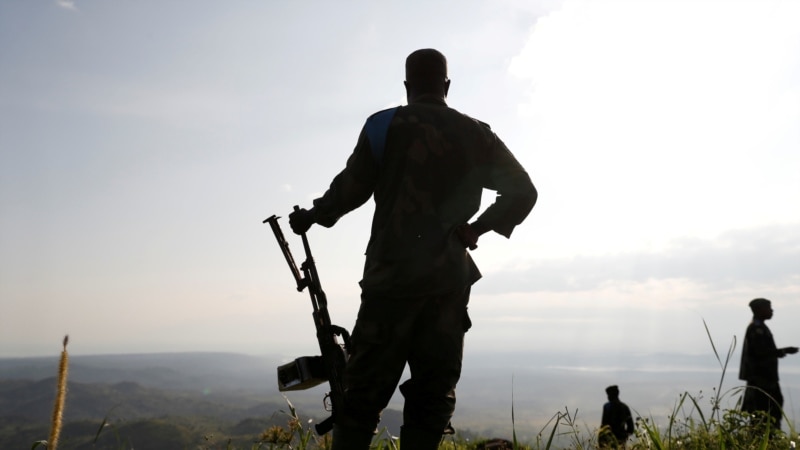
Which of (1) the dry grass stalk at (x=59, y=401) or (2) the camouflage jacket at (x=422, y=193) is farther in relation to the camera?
(2) the camouflage jacket at (x=422, y=193)

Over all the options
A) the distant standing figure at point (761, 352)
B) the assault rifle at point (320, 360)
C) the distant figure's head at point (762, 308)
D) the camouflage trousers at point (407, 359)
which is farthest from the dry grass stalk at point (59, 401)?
the distant figure's head at point (762, 308)

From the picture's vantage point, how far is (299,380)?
390 cm

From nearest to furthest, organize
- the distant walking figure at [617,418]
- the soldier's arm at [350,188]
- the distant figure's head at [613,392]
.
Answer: the soldier's arm at [350,188] → the distant walking figure at [617,418] → the distant figure's head at [613,392]

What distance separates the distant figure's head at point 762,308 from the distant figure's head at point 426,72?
980 centimetres

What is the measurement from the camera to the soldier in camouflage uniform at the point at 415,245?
3605mm

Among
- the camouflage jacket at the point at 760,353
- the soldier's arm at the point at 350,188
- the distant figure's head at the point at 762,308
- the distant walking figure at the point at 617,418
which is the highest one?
the soldier's arm at the point at 350,188

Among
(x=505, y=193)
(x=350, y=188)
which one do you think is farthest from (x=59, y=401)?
(x=505, y=193)

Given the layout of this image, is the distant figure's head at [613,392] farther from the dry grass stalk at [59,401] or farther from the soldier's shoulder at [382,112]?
the dry grass stalk at [59,401]

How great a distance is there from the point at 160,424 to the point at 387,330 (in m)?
218

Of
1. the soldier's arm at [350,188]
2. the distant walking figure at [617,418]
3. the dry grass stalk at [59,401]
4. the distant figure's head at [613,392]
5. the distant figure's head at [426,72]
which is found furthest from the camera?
the distant figure's head at [613,392]

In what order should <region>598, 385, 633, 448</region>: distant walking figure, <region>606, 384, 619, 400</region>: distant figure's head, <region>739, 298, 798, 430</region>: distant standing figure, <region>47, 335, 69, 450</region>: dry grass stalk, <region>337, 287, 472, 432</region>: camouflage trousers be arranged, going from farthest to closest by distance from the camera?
1. <region>606, 384, 619, 400</region>: distant figure's head
2. <region>598, 385, 633, 448</region>: distant walking figure
3. <region>739, 298, 798, 430</region>: distant standing figure
4. <region>337, 287, 472, 432</region>: camouflage trousers
5. <region>47, 335, 69, 450</region>: dry grass stalk

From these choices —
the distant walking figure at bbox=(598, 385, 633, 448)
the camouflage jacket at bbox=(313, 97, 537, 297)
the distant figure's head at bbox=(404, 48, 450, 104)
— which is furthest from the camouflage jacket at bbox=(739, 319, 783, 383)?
the distant figure's head at bbox=(404, 48, 450, 104)

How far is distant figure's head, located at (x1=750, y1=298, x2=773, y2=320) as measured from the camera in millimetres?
11117

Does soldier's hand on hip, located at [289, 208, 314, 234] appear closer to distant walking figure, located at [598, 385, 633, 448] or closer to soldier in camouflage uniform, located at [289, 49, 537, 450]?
soldier in camouflage uniform, located at [289, 49, 537, 450]
